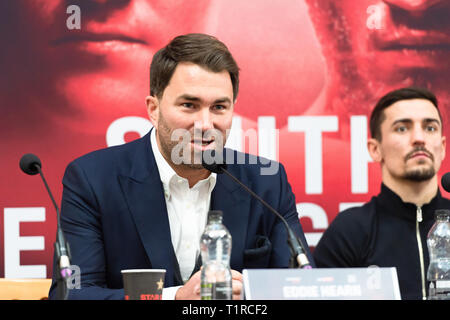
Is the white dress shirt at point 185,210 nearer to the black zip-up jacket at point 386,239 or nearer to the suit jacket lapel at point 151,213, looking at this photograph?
the suit jacket lapel at point 151,213

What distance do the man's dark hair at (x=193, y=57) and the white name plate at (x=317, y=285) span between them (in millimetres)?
1018

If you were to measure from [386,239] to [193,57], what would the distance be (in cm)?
117

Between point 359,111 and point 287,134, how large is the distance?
1.13 feet

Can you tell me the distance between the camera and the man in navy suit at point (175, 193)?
2.17 m

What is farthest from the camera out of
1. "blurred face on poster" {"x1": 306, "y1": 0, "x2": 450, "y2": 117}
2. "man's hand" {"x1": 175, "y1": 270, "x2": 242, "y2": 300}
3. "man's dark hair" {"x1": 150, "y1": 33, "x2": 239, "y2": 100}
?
"blurred face on poster" {"x1": 306, "y1": 0, "x2": 450, "y2": 117}

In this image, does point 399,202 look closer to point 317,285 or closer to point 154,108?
point 154,108

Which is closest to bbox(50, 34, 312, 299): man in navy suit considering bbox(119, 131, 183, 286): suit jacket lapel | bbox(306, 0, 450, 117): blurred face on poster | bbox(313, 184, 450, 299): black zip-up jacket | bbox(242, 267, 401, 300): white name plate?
bbox(119, 131, 183, 286): suit jacket lapel

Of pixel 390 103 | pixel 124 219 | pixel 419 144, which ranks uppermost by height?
pixel 390 103

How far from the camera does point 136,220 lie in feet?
7.17

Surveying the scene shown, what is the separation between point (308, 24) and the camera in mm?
3125

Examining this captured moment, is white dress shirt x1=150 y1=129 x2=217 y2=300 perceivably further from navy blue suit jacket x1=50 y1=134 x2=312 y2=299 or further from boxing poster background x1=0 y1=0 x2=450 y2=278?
boxing poster background x1=0 y1=0 x2=450 y2=278

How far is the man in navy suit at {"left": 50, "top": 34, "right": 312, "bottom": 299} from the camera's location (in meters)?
2.17
